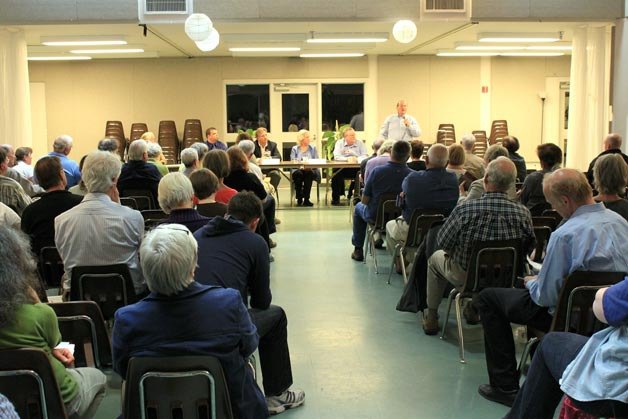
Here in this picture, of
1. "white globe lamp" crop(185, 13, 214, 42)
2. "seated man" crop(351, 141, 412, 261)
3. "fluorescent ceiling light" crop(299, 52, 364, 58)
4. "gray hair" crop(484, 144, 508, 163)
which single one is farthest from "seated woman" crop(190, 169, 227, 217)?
"fluorescent ceiling light" crop(299, 52, 364, 58)

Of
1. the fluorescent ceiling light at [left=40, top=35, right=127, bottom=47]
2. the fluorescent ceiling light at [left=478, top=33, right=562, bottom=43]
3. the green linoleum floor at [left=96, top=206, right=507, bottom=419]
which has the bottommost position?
the green linoleum floor at [left=96, top=206, right=507, bottom=419]

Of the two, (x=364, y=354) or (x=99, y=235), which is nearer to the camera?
(x=99, y=235)

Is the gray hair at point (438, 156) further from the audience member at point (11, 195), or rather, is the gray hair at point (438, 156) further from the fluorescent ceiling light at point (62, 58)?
the fluorescent ceiling light at point (62, 58)

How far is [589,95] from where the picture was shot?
36.5 ft

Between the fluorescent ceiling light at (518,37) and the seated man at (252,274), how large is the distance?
30.4ft

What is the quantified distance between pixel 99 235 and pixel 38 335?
151cm

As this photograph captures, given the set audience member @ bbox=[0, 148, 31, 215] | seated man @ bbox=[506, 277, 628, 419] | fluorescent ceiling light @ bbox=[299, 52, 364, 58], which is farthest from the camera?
fluorescent ceiling light @ bbox=[299, 52, 364, 58]

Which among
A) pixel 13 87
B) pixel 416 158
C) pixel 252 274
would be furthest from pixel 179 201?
pixel 13 87

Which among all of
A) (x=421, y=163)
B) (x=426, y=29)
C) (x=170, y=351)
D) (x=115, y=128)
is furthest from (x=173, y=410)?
(x=115, y=128)

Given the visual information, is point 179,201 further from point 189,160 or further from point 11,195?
point 189,160

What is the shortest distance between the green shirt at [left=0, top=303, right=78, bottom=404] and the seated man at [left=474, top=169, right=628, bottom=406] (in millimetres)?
2141

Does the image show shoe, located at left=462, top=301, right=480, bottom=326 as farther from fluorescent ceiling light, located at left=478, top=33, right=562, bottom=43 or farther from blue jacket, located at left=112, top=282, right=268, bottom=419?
fluorescent ceiling light, located at left=478, top=33, right=562, bottom=43

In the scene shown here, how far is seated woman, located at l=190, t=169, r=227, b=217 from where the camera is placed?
4859 mm

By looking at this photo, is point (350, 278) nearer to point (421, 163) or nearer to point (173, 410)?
point (421, 163)
